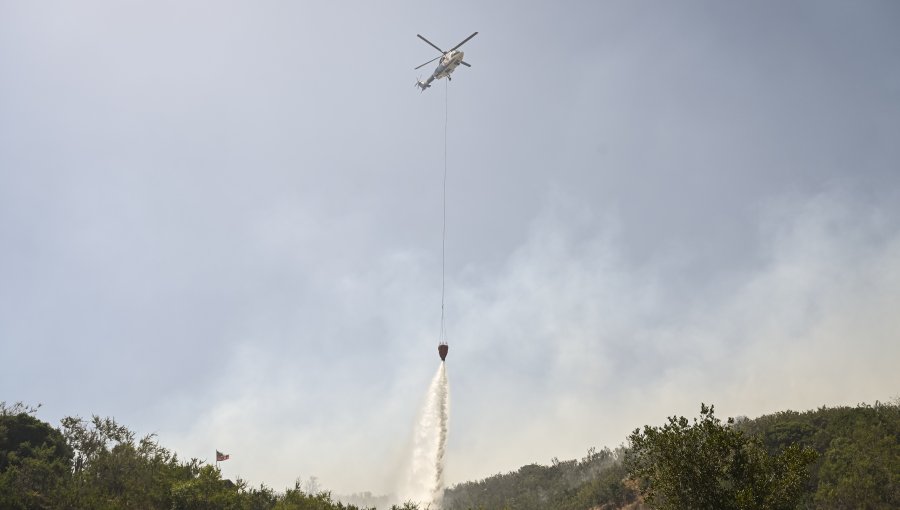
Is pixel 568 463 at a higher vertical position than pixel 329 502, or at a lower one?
higher

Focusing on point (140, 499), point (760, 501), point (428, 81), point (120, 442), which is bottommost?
point (760, 501)

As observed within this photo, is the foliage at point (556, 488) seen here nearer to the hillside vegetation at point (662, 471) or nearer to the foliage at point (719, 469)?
the hillside vegetation at point (662, 471)

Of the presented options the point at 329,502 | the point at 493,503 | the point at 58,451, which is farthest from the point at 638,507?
the point at 58,451

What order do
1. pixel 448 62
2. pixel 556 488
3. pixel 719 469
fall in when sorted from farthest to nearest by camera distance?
pixel 556 488 < pixel 448 62 < pixel 719 469

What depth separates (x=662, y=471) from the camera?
30875 mm

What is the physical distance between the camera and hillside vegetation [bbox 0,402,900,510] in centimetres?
2944

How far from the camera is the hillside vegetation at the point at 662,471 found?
29438 mm

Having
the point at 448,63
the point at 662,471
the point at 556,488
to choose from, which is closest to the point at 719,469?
the point at 662,471

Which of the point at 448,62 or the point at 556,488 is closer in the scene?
the point at 448,62

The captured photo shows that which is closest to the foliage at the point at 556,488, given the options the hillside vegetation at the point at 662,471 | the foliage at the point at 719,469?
the hillside vegetation at the point at 662,471

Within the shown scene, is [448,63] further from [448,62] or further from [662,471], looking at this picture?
[662,471]

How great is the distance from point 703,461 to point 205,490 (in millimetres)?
46131

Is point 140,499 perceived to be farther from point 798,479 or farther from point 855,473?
point 855,473

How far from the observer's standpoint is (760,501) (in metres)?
28.3
